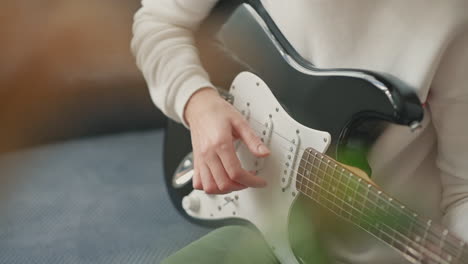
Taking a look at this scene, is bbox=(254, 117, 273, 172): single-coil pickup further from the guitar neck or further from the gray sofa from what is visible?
the gray sofa

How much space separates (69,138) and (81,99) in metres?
0.08

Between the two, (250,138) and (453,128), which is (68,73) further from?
(453,128)

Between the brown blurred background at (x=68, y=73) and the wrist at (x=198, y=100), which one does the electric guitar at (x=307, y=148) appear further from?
the brown blurred background at (x=68, y=73)

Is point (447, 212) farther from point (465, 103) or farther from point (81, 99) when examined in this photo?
point (81, 99)

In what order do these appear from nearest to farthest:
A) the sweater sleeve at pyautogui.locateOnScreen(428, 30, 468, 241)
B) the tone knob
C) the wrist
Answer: the sweater sleeve at pyautogui.locateOnScreen(428, 30, 468, 241) < the wrist < the tone knob

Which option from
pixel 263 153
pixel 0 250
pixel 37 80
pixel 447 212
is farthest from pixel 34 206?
pixel 447 212

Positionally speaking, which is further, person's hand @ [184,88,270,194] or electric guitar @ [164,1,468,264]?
person's hand @ [184,88,270,194]

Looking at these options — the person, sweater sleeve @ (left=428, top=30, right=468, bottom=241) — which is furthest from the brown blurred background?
sweater sleeve @ (left=428, top=30, right=468, bottom=241)

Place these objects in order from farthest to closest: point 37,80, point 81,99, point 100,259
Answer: point 81,99
point 100,259
point 37,80

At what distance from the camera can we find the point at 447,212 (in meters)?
0.68

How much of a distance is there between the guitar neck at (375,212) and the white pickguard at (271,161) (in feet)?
0.06

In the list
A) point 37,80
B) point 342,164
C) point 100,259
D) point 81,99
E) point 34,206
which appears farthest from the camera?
point 81,99

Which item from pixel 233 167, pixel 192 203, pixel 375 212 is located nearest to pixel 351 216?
pixel 375 212

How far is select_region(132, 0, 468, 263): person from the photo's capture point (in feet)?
2.07
